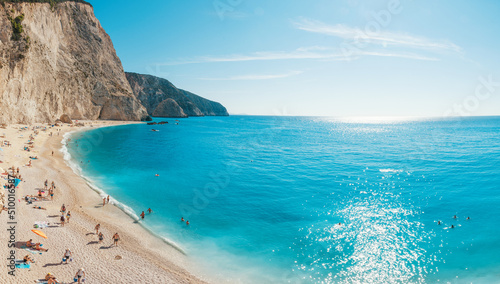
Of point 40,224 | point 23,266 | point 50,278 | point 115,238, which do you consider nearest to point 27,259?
point 23,266

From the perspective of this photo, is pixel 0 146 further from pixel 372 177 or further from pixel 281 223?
pixel 372 177

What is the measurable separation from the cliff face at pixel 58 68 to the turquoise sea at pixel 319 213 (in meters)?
29.1

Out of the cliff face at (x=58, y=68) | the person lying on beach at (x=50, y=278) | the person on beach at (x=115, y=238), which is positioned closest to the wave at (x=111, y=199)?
the person on beach at (x=115, y=238)

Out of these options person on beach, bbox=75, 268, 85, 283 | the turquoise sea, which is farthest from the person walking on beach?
the turquoise sea

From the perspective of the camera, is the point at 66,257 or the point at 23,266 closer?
the point at 23,266

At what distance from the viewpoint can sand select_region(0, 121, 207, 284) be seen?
1508cm

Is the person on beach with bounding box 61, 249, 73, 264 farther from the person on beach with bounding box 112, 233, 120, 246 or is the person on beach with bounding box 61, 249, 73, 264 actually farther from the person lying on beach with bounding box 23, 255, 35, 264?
the person on beach with bounding box 112, 233, 120, 246

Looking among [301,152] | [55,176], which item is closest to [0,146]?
[55,176]

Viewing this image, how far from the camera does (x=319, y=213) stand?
25234mm

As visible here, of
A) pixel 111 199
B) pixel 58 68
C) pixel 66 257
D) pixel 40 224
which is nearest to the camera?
pixel 66 257

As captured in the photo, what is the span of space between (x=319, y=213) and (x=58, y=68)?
3773 inches

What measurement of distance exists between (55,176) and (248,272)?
2999 centimetres

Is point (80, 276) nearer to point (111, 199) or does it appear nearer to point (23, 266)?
point (23, 266)

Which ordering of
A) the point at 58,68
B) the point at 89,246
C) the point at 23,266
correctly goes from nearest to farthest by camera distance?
the point at 23,266
the point at 89,246
the point at 58,68
